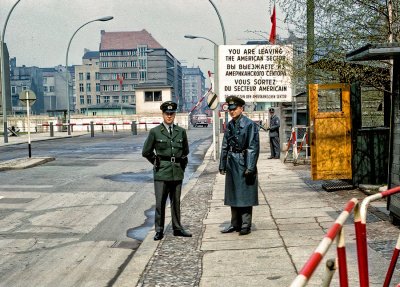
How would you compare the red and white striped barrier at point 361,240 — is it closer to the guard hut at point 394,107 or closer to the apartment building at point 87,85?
the guard hut at point 394,107

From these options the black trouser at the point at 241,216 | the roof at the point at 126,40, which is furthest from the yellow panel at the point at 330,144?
A: the roof at the point at 126,40

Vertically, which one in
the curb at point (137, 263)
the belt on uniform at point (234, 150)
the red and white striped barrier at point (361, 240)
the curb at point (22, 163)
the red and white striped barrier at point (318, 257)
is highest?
the belt on uniform at point (234, 150)

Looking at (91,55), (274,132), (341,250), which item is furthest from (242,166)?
(91,55)

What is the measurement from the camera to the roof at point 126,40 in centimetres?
14338

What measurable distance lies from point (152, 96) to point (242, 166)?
197 feet

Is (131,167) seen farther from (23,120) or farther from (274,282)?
(23,120)

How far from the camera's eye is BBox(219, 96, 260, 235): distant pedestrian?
247 inches

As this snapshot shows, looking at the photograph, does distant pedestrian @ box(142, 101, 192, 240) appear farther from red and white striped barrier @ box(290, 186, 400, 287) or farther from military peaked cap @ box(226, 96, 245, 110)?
red and white striped barrier @ box(290, 186, 400, 287)

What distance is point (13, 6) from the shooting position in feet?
93.7

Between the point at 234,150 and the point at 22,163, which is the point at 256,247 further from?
the point at 22,163

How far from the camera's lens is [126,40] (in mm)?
145000

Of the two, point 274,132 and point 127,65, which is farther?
point 127,65

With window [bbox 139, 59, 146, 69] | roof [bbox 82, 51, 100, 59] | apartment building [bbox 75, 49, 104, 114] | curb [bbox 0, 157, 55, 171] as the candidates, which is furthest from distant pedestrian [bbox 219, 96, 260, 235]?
roof [bbox 82, 51, 100, 59]

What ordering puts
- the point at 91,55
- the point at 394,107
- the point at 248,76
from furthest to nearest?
the point at 91,55 → the point at 248,76 → the point at 394,107
